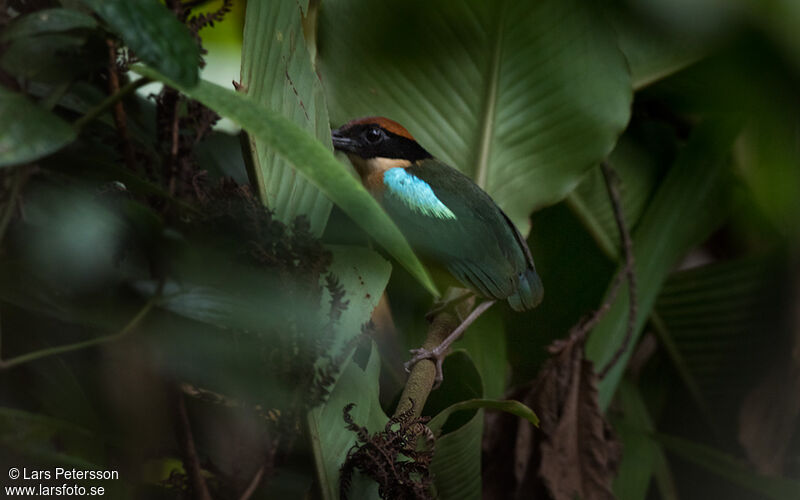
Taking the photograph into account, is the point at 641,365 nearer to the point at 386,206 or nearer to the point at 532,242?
the point at 532,242

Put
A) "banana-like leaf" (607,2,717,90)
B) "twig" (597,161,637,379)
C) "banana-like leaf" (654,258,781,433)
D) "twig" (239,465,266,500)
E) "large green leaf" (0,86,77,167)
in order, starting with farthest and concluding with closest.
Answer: "banana-like leaf" (654,258,781,433) < "twig" (597,161,637,379) < "banana-like leaf" (607,2,717,90) < "twig" (239,465,266,500) < "large green leaf" (0,86,77,167)

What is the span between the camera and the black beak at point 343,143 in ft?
1.89

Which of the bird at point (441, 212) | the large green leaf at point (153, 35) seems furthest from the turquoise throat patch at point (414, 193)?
the large green leaf at point (153, 35)

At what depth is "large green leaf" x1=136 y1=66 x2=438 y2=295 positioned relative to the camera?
1.33 feet

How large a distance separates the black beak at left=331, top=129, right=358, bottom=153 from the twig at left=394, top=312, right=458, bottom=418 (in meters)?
0.16

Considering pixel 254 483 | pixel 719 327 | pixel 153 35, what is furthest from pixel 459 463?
pixel 719 327

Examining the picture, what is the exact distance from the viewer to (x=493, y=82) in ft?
2.19

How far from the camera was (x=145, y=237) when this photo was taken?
0.45 metres

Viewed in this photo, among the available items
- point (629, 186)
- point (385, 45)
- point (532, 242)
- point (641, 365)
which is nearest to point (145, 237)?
point (385, 45)

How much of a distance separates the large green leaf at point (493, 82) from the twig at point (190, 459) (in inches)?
10.4

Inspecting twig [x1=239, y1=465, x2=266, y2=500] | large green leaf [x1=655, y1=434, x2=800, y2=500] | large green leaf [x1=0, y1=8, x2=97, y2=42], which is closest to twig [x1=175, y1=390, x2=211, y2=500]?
twig [x1=239, y1=465, x2=266, y2=500]

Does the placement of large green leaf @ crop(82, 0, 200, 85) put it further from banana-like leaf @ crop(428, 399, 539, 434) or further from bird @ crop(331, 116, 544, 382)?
banana-like leaf @ crop(428, 399, 539, 434)

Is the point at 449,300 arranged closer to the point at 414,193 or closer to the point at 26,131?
the point at 414,193

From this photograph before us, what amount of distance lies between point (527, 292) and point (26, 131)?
39cm
